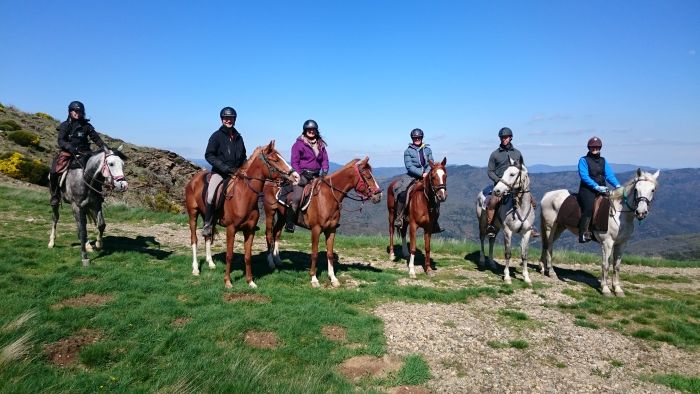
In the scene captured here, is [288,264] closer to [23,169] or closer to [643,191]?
[643,191]

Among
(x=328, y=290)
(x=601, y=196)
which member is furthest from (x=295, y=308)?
(x=601, y=196)

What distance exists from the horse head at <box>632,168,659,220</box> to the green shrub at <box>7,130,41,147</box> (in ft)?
125

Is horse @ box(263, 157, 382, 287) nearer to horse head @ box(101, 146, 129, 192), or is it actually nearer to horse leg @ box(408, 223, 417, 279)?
horse leg @ box(408, 223, 417, 279)

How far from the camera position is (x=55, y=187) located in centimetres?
1182

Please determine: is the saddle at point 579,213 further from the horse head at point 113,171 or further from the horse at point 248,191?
the horse head at point 113,171

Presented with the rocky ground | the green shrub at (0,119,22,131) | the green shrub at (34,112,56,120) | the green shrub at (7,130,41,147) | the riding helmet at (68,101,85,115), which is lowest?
the rocky ground

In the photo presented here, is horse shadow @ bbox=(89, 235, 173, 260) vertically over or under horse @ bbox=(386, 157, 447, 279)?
under

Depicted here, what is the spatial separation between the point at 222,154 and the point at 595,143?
10184mm

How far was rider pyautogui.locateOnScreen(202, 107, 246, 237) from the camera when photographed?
971 cm

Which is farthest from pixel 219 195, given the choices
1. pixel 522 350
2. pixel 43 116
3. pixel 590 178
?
pixel 43 116

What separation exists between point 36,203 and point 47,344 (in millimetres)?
→ 17426

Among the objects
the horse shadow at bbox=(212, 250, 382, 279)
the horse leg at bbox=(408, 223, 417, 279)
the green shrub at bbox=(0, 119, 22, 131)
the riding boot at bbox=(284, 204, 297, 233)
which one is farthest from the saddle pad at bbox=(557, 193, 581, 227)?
the green shrub at bbox=(0, 119, 22, 131)

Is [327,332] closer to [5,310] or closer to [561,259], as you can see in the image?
[5,310]

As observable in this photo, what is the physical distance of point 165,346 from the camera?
240 inches
